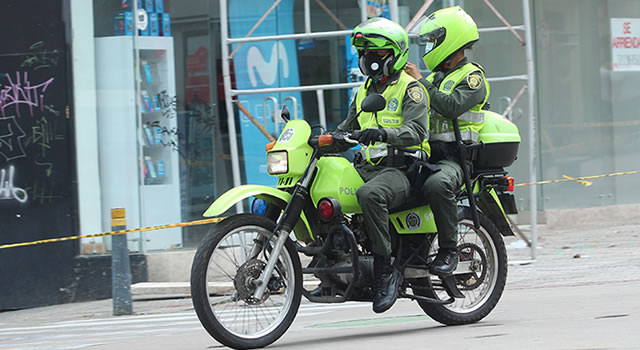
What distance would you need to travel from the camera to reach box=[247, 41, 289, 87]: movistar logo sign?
13.3m

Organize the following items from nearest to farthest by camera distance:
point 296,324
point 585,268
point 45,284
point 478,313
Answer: point 478,313 → point 296,324 → point 585,268 → point 45,284

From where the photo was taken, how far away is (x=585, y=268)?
11.3 meters

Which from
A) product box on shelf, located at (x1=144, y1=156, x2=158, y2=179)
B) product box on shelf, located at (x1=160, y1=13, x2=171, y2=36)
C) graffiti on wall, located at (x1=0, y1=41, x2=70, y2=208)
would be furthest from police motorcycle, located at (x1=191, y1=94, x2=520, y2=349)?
product box on shelf, located at (x1=160, y1=13, x2=171, y2=36)

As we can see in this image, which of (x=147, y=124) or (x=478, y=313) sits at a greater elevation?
(x=147, y=124)

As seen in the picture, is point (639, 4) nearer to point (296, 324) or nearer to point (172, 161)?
point (172, 161)

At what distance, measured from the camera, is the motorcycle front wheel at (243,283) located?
5852 millimetres

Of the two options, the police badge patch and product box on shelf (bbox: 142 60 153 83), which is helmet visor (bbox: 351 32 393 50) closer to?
the police badge patch

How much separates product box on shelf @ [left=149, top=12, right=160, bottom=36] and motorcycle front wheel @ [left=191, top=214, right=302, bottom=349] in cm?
706

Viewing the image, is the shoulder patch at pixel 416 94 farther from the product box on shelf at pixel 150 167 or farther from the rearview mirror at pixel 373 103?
the product box on shelf at pixel 150 167

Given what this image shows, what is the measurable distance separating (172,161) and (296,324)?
5.39 metres

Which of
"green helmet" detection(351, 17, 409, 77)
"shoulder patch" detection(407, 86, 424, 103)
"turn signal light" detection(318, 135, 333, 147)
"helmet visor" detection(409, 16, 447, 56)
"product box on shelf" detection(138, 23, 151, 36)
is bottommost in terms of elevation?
"turn signal light" detection(318, 135, 333, 147)

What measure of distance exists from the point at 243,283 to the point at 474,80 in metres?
2.13

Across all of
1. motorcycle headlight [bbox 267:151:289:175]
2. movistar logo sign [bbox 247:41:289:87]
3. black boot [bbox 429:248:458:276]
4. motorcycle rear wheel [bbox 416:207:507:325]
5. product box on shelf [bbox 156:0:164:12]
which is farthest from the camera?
movistar logo sign [bbox 247:41:289:87]

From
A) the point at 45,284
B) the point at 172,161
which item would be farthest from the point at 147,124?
the point at 45,284
